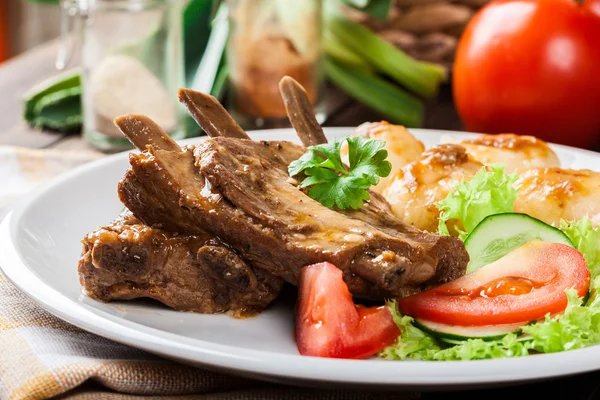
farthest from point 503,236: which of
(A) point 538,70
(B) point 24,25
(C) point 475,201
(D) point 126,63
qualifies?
(B) point 24,25

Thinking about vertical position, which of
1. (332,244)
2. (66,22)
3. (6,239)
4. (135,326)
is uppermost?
(332,244)

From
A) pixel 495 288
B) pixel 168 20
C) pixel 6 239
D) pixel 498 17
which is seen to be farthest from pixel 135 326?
pixel 498 17

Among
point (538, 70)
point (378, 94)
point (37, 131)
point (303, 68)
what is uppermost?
point (538, 70)

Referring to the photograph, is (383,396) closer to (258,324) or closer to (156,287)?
(258,324)

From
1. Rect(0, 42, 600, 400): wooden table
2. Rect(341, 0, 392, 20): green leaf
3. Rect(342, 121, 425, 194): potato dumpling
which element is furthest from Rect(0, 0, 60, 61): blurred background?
Rect(342, 121, 425, 194): potato dumpling

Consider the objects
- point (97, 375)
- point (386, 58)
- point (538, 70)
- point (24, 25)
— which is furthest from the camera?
point (24, 25)

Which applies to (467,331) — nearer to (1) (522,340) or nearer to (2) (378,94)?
(1) (522,340)

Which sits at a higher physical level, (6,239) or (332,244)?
(332,244)
